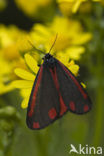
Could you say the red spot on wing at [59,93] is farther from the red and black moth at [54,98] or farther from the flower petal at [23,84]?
the flower petal at [23,84]

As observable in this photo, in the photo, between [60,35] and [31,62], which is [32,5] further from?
[31,62]

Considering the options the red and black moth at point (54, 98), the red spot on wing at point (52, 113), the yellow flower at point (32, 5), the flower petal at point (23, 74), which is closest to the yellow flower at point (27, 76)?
the flower petal at point (23, 74)

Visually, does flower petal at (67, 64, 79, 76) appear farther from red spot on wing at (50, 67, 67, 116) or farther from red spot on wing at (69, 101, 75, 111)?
red spot on wing at (69, 101, 75, 111)

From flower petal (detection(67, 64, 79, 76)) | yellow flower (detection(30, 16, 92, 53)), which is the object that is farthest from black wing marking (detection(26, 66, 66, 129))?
yellow flower (detection(30, 16, 92, 53))

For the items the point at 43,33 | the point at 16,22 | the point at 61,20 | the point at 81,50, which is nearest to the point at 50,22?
the point at 61,20

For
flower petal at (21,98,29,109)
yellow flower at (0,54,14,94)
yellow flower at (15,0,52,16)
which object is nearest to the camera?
flower petal at (21,98,29,109)

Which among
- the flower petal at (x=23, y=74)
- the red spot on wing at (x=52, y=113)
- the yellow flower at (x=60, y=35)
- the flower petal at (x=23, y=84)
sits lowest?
the red spot on wing at (x=52, y=113)

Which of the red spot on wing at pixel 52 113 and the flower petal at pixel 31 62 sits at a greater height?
the flower petal at pixel 31 62

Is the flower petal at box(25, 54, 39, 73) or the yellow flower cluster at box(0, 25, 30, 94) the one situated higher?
the yellow flower cluster at box(0, 25, 30, 94)

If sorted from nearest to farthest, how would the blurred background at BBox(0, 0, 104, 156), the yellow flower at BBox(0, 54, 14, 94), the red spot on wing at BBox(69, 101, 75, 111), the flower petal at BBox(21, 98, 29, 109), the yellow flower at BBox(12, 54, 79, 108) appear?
1. the red spot on wing at BBox(69, 101, 75, 111)
2. the flower petal at BBox(21, 98, 29, 109)
3. the yellow flower at BBox(12, 54, 79, 108)
4. the blurred background at BBox(0, 0, 104, 156)
5. the yellow flower at BBox(0, 54, 14, 94)
